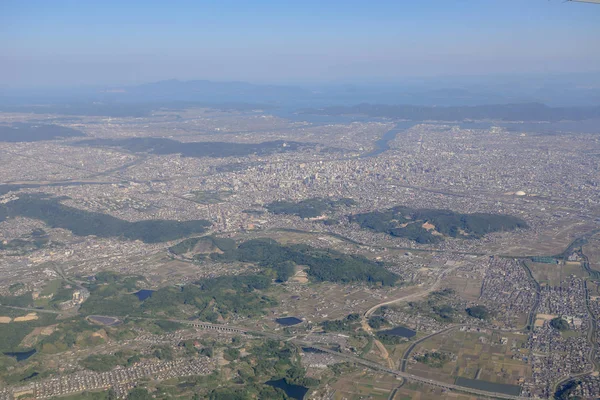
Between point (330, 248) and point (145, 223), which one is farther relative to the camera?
point (145, 223)

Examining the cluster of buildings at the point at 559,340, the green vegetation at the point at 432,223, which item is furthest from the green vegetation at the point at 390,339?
the green vegetation at the point at 432,223

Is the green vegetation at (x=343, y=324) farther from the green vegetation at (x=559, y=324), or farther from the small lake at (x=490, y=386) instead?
the green vegetation at (x=559, y=324)

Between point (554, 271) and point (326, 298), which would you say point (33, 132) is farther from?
point (554, 271)

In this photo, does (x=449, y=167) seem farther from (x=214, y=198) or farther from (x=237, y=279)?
(x=237, y=279)

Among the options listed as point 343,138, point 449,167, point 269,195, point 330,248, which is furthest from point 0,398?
point 343,138

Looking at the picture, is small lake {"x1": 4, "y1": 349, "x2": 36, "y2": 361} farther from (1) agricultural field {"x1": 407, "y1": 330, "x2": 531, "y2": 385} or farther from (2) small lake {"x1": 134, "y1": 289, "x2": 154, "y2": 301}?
(1) agricultural field {"x1": 407, "y1": 330, "x2": 531, "y2": 385}

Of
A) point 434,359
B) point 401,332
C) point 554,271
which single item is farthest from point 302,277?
point 554,271
